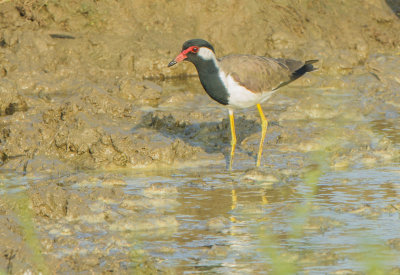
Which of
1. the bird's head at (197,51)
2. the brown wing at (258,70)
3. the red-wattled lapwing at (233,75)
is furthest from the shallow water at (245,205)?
the bird's head at (197,51)

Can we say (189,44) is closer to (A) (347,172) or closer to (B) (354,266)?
(A) (347,172)

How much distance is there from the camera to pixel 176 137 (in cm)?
841

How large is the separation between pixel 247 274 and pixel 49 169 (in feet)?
10.6

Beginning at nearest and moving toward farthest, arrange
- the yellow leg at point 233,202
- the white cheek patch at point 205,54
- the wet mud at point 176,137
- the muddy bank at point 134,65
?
the wet mud at point 176,137 → the yellow leg at point 233,202 → the white cheek patch at point 205,54 → the muddy bank at point 134,65

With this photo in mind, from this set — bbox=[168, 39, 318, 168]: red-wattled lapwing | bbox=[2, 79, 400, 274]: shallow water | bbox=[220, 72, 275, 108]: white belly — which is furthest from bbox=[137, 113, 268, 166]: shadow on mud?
bbox=[220, 72, 275, 108]: white belly

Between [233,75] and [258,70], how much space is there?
45 centimetres

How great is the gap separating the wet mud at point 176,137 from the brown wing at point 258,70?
758 millimetres

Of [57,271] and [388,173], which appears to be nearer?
[57,271]

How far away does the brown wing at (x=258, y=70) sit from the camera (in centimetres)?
744

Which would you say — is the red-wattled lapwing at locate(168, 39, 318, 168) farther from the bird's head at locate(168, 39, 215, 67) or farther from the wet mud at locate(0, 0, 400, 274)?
the wet mud at locate(0, 0, 400, 274)

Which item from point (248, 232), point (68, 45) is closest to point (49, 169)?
point (248, 232)

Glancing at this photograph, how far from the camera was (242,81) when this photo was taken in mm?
7410

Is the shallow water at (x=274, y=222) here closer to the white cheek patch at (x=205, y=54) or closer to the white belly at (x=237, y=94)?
the white belly at (x=237, y=94)

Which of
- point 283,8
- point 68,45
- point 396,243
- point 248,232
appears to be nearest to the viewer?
point 396,243
